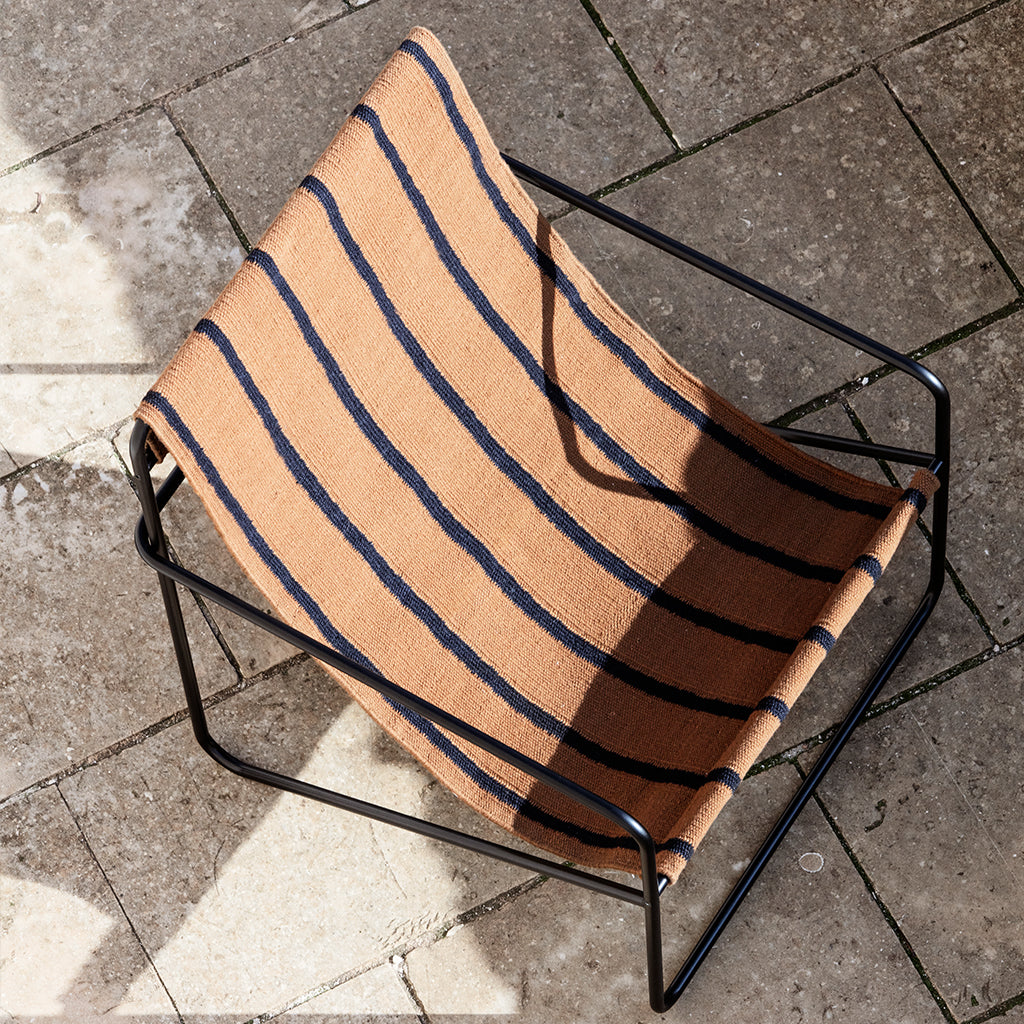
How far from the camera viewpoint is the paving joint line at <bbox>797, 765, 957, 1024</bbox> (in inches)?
82.9

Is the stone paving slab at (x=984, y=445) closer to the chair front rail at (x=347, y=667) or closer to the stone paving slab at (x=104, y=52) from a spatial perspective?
the chair front rail at (x=347, y=667)

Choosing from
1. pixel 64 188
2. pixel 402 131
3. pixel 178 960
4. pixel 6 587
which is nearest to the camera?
pixel 402 131

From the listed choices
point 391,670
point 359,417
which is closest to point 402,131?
point 359,417

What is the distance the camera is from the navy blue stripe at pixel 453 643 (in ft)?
5.51

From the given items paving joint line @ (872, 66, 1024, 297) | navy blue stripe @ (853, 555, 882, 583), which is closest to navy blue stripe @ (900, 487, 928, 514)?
navy blue stripe @ (853, 555, 882, 583)

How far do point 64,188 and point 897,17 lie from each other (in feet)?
5.87

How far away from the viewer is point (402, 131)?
168cm

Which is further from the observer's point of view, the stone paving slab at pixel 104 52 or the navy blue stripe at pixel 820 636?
the stone paving slab at pixel 104 52

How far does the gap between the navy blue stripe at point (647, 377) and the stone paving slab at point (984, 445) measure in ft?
1.84

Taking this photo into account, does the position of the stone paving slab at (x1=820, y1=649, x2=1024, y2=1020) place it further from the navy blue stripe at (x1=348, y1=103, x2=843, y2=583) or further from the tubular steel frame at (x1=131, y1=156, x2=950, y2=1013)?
the navy blue stripe at (x1=348, y1=103, x2=843, y2=583)

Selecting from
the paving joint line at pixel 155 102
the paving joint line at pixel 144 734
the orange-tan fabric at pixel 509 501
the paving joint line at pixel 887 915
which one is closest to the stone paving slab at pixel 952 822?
the paving joint line at pixel 887 915

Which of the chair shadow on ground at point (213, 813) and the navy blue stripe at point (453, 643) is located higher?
the navy blue stripe at point (453, 643)

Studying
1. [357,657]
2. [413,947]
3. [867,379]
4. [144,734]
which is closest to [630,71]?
[867,379]

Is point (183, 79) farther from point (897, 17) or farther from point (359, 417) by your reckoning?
point (897, 17)
